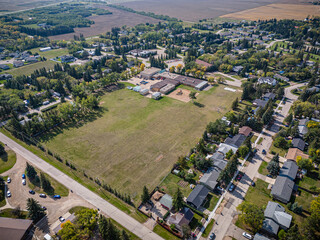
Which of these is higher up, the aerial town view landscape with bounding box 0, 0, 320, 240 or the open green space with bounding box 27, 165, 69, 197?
the aerial town view landscape with bounding box 0, 0, 320, 240

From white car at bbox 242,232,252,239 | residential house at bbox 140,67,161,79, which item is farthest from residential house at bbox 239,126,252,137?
residential house at bbox 140,67,161,79

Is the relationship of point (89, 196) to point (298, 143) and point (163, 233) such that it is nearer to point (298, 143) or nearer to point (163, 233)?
point (163, 233)

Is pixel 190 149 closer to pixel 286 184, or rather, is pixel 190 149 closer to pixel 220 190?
pixel 220 190

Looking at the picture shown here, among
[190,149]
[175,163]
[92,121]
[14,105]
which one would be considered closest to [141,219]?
[175,163]

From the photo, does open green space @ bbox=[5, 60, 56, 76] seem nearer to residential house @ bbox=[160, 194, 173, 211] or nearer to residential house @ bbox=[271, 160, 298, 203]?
residential house @ bbox=[160, 194, 173, 211]

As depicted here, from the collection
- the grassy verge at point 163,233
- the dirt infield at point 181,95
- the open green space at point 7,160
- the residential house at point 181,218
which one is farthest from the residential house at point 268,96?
the open green space at point 7,160

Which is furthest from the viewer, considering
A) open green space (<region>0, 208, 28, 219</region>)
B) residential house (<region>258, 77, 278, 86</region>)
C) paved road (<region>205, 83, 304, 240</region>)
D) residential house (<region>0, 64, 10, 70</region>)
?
residential house (<region>0, 64, 10, 70</region>)
